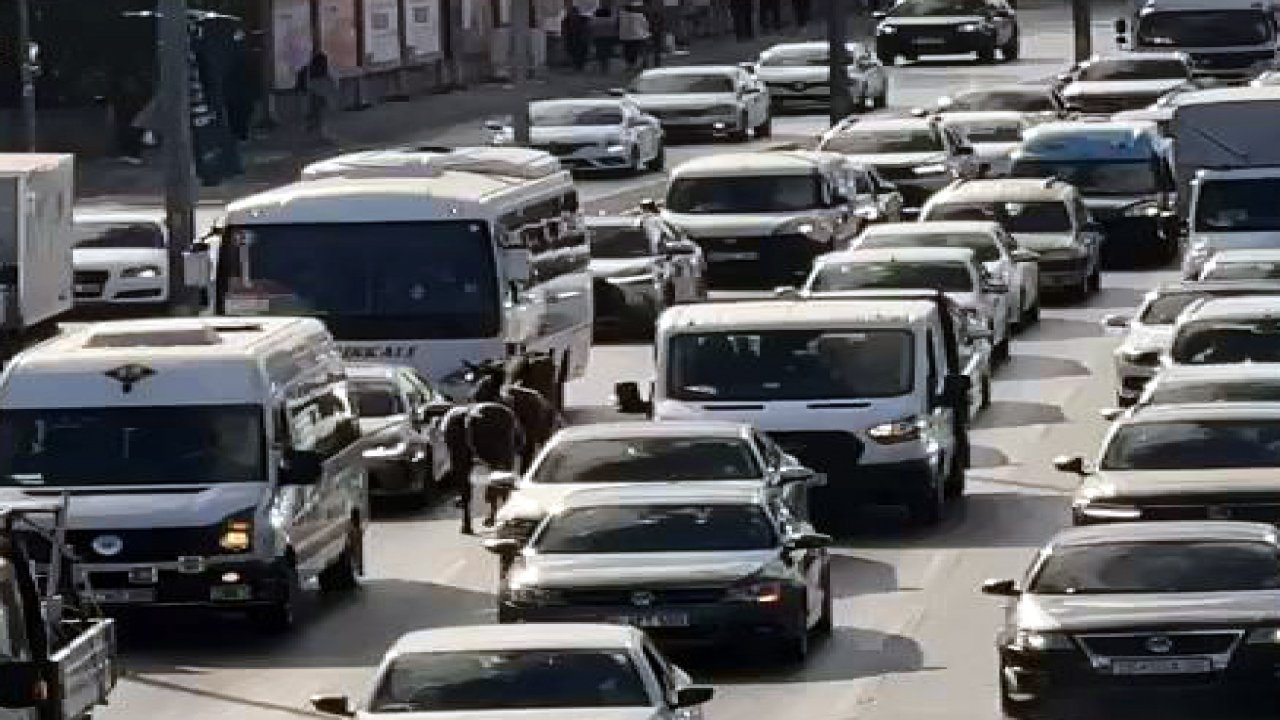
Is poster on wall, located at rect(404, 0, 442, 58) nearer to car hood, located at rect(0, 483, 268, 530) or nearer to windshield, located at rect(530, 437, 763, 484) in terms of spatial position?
windshield, located at rect(530, 437, 763, 484)

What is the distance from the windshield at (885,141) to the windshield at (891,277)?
61.3 ft

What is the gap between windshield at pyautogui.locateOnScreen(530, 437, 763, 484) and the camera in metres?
29.3

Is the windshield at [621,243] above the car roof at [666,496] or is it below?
below

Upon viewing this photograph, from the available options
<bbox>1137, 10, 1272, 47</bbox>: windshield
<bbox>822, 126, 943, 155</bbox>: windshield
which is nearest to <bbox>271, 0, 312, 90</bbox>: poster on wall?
<bbox>1137, 10, 1272, 47</bbox>: windshield

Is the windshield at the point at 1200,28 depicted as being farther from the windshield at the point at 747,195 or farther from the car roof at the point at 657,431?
the car roof at the point at 657,431

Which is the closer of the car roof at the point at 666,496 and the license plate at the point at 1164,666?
the license plate at the point at 1164,666

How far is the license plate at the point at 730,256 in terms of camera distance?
53625 mm

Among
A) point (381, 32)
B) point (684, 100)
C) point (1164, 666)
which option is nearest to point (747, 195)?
point (684, 100)

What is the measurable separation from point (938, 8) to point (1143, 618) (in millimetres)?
73149

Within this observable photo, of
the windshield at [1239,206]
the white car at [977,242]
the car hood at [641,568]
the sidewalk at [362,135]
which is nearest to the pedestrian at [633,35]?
the sidewalk at [362,135]

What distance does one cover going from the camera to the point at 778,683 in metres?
26.2

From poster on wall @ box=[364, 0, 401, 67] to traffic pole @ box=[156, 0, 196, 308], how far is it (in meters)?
37.5

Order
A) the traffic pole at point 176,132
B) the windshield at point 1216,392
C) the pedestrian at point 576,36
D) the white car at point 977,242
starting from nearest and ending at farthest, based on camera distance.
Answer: the windshield at point 1216,392
the traffic pole at point 176,132
the white car at point 977,242
the pedestrian at point 576,36

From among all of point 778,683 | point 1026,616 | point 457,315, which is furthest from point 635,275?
point 1026,616
